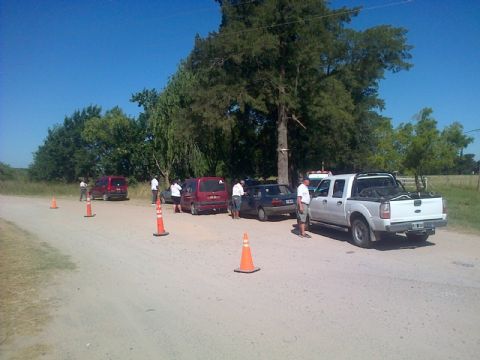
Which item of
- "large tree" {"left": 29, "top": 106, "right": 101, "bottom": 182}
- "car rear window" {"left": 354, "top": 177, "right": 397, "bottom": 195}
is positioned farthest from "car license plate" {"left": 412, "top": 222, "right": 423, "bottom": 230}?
"large tree" {"left": 29, "top": 106, "right": 101, "bottom": 182}

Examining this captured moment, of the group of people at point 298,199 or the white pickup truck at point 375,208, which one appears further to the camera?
the group of people at point 298,199

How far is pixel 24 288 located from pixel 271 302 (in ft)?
14.8

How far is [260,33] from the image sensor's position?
966 inches

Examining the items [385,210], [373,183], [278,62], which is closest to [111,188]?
[278,62]

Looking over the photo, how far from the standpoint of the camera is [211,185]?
21875 mm

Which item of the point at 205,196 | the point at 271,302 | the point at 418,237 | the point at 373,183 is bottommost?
the point at 271,302

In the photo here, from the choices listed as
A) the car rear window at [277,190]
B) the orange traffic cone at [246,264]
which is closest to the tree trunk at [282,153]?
the car rear window at [277,190]

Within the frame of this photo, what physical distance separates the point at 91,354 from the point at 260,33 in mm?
22413

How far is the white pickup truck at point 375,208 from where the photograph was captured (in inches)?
416

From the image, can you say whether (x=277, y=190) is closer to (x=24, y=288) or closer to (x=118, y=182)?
(x=24, y=288)

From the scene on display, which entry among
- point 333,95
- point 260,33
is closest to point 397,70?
point 333,95

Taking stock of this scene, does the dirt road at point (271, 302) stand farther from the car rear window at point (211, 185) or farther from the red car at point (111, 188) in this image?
the red car at point (111, 188)

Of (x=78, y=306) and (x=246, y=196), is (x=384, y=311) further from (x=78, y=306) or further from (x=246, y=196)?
(x=246, y=196)

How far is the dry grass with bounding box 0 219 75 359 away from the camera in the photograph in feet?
17.2
